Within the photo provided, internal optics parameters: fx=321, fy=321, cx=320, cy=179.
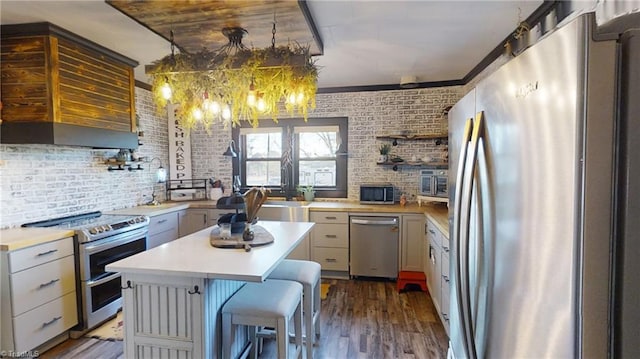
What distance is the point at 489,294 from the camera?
95 cm

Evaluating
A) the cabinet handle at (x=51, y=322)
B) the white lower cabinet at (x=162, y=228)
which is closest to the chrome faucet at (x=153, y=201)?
the white lower cabinet at (x=162, y=228)

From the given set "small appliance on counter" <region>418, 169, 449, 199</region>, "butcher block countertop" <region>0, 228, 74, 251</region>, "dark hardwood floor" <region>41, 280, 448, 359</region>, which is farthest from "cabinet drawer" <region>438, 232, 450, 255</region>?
"butcher block countertop" <region>0, 228, 74, 251</region>

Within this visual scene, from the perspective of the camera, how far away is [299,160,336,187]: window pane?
477cm

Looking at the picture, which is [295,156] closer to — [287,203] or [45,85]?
[287,203]

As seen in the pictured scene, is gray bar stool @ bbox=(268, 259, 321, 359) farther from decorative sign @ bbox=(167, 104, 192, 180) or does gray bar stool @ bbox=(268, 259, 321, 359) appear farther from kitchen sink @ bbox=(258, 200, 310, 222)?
decorative sign @ bbox=(167, 104, 192, 180)

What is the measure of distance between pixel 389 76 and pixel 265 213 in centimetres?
238

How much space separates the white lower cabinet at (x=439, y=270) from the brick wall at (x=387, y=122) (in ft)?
3.98

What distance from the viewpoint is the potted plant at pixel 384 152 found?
14.5 feet

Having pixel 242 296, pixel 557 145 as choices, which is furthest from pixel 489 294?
pixel 242 296

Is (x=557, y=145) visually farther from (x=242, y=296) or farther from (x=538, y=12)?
(x=538, y=12)

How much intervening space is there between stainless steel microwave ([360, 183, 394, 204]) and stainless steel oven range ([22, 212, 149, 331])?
8.89 feet

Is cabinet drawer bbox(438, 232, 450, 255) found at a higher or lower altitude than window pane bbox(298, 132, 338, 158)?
lower

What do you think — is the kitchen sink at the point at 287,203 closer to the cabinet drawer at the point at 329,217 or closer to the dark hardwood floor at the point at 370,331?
the cabinet drawer at the point at 329,217

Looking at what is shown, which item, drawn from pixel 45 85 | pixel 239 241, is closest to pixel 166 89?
pixel 45 85
